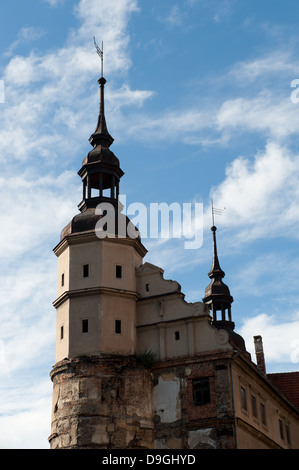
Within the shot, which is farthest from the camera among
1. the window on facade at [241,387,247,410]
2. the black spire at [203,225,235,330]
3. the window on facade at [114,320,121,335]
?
the black spire at [203,225,235,330]

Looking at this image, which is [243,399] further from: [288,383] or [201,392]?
[288,383]

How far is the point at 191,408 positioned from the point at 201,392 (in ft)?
2.87

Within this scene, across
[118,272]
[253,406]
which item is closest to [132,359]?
[118,272]

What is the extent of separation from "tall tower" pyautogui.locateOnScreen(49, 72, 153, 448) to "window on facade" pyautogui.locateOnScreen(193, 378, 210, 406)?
2.30 meters

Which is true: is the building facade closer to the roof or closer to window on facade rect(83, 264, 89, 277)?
window on facade rect(83, 264, 89, 277)

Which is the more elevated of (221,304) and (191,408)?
(221,304)

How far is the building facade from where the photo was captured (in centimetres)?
3391

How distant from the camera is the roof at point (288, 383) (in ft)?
176

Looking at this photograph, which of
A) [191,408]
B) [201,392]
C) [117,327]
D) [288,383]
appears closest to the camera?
[191,408]

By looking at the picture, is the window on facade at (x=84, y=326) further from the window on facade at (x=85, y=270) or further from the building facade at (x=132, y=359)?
the window on facade at (x=85, y=270)

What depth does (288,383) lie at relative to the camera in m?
54.5

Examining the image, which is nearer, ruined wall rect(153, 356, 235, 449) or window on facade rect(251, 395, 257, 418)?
ruined wall rect(153, 356, 235, 449)

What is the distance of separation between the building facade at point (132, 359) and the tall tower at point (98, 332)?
50mm

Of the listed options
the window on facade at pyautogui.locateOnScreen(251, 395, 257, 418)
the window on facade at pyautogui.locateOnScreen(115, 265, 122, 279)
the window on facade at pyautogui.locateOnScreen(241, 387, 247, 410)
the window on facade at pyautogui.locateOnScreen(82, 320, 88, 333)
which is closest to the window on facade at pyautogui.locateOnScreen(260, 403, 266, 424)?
the window on facade at pyautogui.locateOnScreen(251, 395, 257, 418)
